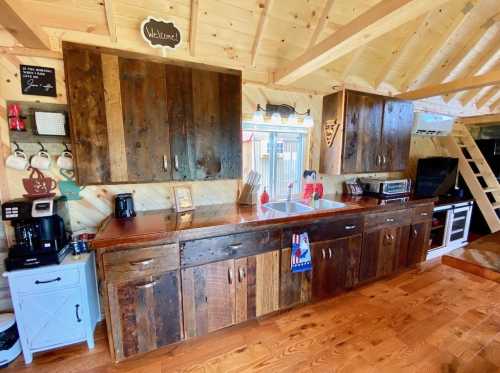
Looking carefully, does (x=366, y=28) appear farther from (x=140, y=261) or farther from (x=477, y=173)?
(x=477, y=173)

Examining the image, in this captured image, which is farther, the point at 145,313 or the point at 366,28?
the point at 145,313

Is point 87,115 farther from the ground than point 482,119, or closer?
closer

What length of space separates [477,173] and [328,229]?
11.6ft

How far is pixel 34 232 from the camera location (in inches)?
63.0

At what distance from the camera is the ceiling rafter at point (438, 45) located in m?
2.29

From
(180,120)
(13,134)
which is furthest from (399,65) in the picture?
(13,134)

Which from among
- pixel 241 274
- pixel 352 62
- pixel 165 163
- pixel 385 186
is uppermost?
pixel 352 62

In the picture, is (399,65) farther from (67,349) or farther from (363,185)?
(67,349)

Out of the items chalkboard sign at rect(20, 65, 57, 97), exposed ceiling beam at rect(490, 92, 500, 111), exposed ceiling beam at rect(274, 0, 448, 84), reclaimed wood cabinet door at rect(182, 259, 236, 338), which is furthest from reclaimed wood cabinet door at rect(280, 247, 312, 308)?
exposed ceiling beam at rect(490, 92, 500, 111)

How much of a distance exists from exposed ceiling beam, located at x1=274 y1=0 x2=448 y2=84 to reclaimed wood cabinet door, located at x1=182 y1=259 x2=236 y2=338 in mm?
1802

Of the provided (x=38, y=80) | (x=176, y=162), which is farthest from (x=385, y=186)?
(x=38, y=80)

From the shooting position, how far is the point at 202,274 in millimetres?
1712

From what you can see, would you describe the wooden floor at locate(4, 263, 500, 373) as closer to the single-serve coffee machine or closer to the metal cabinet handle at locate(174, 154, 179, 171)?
the single-serve coffee machine

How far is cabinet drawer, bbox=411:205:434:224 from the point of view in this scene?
8.95ft
